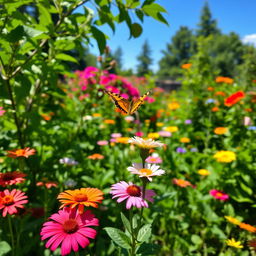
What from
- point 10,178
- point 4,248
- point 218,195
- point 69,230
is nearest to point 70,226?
point 69,230

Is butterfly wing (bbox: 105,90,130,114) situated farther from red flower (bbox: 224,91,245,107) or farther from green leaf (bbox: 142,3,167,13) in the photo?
red flower (bbox: 224,91,245,107)

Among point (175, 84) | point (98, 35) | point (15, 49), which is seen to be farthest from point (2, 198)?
point (175, 84)

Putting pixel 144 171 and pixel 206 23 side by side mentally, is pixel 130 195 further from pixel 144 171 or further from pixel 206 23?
pixel 206 23

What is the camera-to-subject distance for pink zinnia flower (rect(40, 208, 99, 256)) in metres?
0.67

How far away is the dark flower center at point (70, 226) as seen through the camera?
710 millimetres

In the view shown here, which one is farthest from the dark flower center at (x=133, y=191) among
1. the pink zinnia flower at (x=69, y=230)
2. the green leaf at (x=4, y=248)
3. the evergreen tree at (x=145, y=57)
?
the evergreen tree at (x=145, y=57)

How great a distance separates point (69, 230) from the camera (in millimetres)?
709

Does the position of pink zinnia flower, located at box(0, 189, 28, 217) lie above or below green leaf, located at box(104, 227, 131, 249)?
above

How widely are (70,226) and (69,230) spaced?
0.04 ft

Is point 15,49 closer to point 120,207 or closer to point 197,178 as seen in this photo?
point 120,207

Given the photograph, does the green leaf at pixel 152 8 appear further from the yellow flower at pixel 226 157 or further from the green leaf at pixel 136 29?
the yellow flower at pixel 226 157

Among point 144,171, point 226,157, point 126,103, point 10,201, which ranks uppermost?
point 126,103

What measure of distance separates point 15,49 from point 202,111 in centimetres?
291

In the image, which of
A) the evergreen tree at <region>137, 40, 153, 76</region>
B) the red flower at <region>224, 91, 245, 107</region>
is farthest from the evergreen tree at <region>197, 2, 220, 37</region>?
the red flower at <region>224, 91, 245, 107</region>
